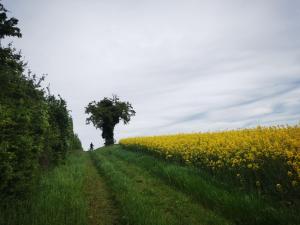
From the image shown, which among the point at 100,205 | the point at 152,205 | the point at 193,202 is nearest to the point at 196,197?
the point at 193,202

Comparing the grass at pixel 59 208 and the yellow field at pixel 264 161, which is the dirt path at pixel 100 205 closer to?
the grass at pixel 59 208

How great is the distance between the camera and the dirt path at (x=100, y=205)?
7.84 m

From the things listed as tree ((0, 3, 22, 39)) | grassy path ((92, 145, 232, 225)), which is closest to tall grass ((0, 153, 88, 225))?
grassy path ((92, 145, 232, 225))

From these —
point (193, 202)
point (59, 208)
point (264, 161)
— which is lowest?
point (193, 202)

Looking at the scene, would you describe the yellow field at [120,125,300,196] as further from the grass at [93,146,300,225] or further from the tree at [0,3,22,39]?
the tree at [0,3,22,39]

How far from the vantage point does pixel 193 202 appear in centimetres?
887

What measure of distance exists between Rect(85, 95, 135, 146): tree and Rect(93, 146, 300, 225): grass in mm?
45983

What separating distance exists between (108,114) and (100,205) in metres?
48.7

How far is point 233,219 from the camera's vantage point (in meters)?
7.12

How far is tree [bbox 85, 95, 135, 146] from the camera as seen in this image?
189ft

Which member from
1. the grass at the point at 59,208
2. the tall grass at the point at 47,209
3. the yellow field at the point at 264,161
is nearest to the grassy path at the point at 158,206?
the grass at the point at 59,208

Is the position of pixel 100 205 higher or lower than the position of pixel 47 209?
lower

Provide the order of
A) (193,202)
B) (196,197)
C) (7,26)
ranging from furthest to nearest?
(7,26)
(196,197)
(193,202)

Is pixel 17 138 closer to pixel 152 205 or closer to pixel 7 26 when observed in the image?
pixel 152 205
